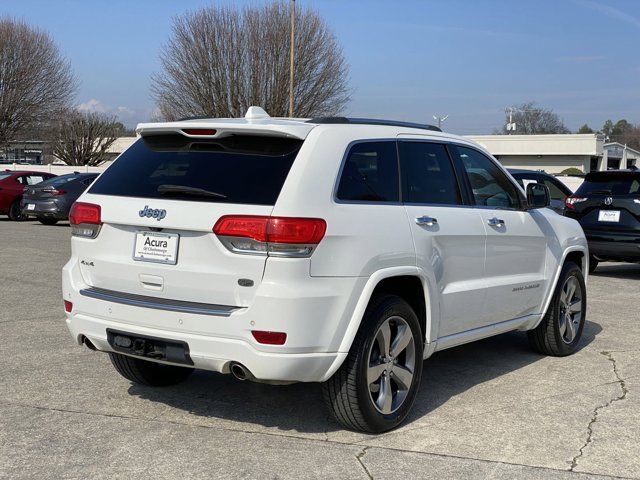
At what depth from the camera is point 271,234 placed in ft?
13.6

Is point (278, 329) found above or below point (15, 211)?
above

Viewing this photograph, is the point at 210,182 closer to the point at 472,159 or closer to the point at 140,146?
the point at 140,146

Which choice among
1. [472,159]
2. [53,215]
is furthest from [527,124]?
[472,159]

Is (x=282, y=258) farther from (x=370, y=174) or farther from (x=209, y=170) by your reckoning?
(x=370, y=174)

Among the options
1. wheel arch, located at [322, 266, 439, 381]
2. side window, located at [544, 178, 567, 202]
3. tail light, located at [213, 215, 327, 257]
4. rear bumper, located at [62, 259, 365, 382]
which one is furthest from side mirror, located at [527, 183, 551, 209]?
side window, located at [544, 178, 567, 202]

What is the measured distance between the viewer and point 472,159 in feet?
19.6

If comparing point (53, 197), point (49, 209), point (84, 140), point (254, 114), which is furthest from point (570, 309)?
point (84, 140)

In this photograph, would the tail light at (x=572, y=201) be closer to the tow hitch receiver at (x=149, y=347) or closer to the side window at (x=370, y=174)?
the side window at (x=370, y=174)

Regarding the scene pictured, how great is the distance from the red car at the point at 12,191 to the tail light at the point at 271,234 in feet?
67.9

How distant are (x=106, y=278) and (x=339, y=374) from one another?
57.7 inches

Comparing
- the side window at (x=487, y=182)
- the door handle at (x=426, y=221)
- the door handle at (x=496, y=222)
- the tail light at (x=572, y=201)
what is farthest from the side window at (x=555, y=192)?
the door handle at (x=426, y=221)

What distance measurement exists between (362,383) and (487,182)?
2214mm

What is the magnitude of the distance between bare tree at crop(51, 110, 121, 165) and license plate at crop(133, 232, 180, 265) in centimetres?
5478

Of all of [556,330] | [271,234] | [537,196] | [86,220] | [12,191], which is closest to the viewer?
[271,234]
